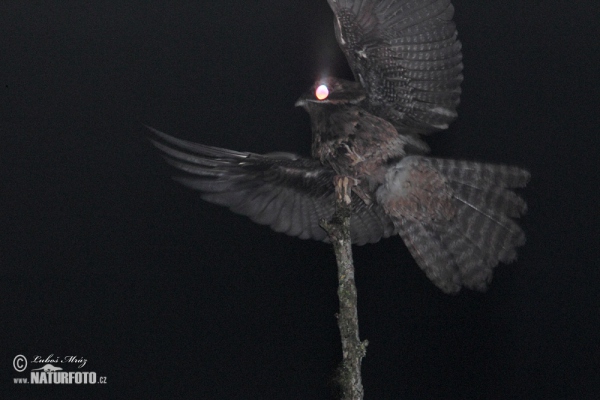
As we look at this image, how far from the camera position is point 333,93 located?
1648mm

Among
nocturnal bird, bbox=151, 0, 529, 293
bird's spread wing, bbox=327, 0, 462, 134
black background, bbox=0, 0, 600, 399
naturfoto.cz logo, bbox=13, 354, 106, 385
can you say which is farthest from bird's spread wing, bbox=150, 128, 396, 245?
naturfoto.cz logo, bbox=13, 354, 106, 385

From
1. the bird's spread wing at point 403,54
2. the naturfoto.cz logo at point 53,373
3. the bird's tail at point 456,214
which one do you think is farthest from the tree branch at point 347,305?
the naturfoto.cz logo at point 53,373

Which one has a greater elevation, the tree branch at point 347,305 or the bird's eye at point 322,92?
the bird's eye at point 322,92

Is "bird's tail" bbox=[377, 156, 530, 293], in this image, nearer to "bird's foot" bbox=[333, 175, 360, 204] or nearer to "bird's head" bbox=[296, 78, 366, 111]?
"bird's foot" bbox=[333, 175, 360, 204]

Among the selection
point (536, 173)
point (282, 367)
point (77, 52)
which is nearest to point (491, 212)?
point (536, 173)

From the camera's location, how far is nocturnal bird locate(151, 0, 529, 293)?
1.64 m

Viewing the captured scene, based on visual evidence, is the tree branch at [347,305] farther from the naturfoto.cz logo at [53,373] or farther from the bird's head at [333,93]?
the naturfoto.cz logo at [53,373]

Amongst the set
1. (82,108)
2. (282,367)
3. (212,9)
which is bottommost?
(282,367)

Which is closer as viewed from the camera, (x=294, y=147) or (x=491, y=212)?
(x=491, y=212)

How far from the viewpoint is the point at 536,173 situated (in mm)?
1929

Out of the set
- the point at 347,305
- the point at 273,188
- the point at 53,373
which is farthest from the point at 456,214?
the point at 53,373

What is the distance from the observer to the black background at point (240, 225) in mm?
1909

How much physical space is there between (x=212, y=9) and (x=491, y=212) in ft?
3.03

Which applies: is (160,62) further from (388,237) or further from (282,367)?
(282,367)
